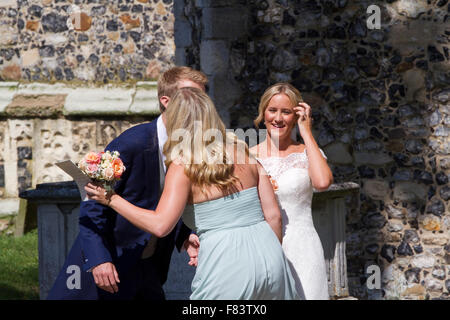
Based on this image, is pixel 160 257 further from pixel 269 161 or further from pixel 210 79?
pixel 210 79

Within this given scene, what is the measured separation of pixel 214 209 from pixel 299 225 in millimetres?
1055

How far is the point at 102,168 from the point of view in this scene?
11.7 ft

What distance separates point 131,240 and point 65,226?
4.54ft

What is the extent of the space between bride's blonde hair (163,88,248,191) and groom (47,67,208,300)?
332 mm

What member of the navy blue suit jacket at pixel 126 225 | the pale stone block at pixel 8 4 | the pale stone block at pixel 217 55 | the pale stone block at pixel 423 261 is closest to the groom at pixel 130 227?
the navy blue suit jacket at pixel 126 225

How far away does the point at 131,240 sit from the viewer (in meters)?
3.94

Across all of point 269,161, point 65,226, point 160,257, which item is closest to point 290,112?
point 269,161

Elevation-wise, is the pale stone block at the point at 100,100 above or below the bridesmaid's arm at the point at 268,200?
above

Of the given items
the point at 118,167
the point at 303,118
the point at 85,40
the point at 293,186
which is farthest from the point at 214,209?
the point at 85,40

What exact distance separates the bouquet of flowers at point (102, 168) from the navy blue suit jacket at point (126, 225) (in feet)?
0.61

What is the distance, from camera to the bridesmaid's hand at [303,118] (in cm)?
445

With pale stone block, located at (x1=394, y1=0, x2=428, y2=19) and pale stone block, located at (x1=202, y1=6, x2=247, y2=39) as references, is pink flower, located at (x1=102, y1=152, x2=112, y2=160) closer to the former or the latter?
pale stone block, located at (x1=202, y1=6, x2=247, y2=39)

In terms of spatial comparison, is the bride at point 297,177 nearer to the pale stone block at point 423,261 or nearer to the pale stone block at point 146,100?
the pale stone block at point 423,261
